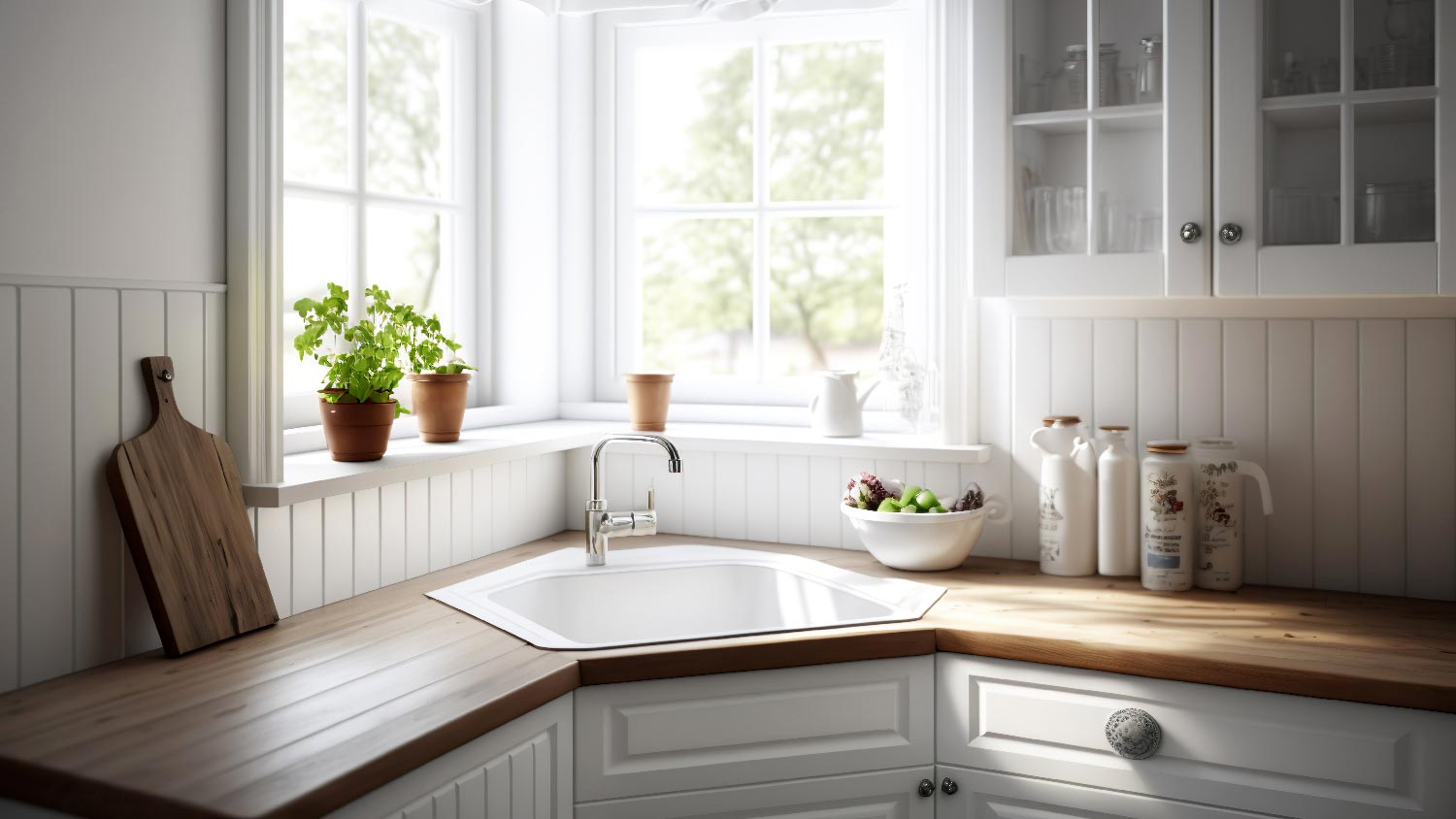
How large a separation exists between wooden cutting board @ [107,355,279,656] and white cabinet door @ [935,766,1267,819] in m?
1.10

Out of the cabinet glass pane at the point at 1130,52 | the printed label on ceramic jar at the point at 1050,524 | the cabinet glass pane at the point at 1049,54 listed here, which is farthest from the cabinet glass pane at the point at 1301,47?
the printed label on ceramic jar at the point at 1050,524

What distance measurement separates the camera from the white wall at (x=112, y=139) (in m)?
1.45

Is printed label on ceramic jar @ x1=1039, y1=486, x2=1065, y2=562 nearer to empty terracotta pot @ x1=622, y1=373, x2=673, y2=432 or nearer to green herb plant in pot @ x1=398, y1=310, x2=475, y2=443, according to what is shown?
empty terracotta pot @ x1=622, y1=373, x2=673, y2=432

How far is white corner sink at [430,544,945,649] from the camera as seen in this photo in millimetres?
2041

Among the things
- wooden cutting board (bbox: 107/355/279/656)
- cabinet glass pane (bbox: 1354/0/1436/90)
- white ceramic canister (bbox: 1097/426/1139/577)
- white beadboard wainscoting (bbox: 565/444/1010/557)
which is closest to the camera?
wooden cutting board (bbox: 107/355/279/656)

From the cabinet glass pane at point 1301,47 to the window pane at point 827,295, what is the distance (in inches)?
46.4

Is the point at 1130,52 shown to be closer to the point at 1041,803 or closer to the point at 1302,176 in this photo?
the point at 1302,176

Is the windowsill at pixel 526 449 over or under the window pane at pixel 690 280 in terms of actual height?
under

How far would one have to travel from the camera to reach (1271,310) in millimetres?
2072

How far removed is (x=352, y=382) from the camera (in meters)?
1.97

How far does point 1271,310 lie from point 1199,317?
12 centimetres

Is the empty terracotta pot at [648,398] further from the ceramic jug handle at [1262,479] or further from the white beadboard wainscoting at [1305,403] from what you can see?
the ceramic jug handle at [1262,479]

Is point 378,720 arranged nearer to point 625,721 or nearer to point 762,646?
point 625,721

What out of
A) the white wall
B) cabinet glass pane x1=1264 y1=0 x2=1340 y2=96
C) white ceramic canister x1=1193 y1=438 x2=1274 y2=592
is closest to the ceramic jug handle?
white ceramic canister x1=1193 y1=438 x2=1274 y2=592
